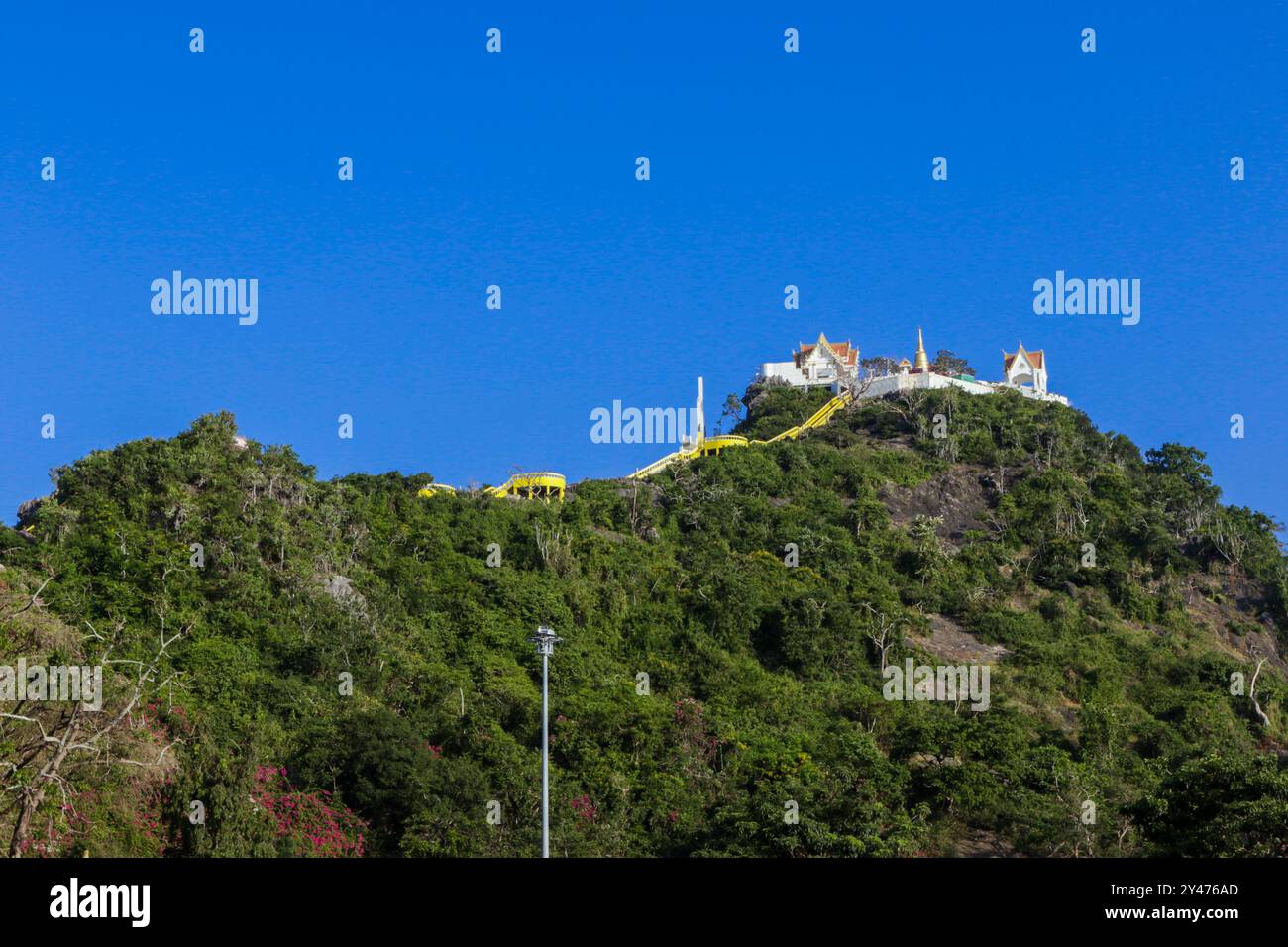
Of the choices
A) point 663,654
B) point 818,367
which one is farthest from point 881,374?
point 663,654

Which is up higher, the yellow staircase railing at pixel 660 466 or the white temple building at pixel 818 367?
the white temple building at pixel 818 367

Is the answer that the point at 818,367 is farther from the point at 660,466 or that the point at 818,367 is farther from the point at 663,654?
the point at 663,654

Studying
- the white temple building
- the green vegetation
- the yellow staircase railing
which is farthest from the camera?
the white temple building

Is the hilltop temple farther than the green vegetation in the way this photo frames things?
Yes

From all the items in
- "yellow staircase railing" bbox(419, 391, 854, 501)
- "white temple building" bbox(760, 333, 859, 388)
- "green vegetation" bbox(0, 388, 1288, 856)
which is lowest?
"green vegetation" bbox(0, 388, 1288, 856)
